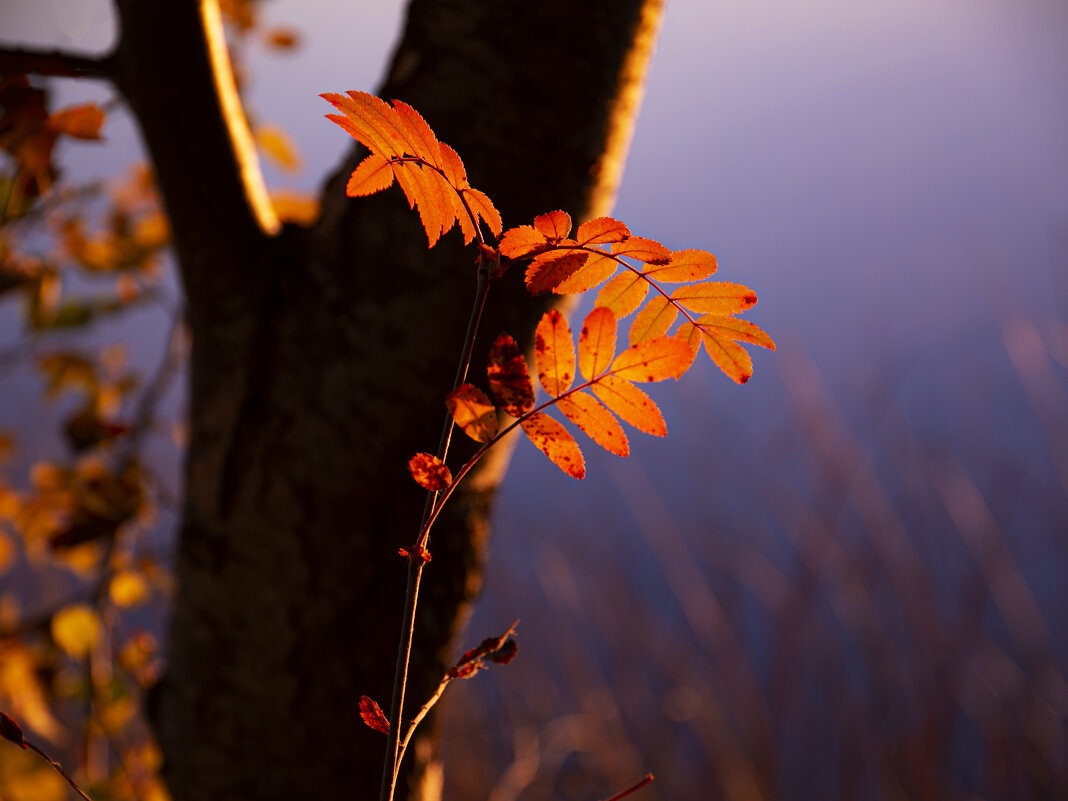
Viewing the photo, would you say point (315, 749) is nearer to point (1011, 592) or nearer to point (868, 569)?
point (868, 569)

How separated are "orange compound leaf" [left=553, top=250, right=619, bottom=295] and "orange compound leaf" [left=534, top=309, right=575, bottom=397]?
0.02 meters

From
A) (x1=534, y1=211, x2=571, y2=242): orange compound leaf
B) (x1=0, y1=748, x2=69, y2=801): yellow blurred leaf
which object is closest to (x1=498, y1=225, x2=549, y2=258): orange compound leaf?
(x1=534, y1=211, x2=571, y2=242): orange compound leaf

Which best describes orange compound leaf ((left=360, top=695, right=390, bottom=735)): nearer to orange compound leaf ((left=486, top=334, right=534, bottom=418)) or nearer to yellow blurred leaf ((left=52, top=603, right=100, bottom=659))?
orange compound leaf ((left=486, top=334, right=534, bottom=418))

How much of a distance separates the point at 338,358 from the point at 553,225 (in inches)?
9.8

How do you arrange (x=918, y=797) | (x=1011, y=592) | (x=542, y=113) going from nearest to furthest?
(x=542, y=113), (x=918, y=797), (x=1011, y=592)

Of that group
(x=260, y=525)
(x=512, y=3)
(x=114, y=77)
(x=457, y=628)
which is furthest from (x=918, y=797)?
(x=114, y=77)

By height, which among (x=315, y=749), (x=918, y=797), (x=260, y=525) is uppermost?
(x=260, y=525)

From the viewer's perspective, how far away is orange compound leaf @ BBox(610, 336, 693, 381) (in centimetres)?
19

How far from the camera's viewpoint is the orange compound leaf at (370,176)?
194 millimetres

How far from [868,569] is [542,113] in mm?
1102

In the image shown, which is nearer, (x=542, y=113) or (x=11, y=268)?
(x=542, y=113)

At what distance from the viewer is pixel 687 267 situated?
0.21 metres

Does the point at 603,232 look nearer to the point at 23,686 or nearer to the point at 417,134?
the point at 417,134

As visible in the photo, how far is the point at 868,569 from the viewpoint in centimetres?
120
